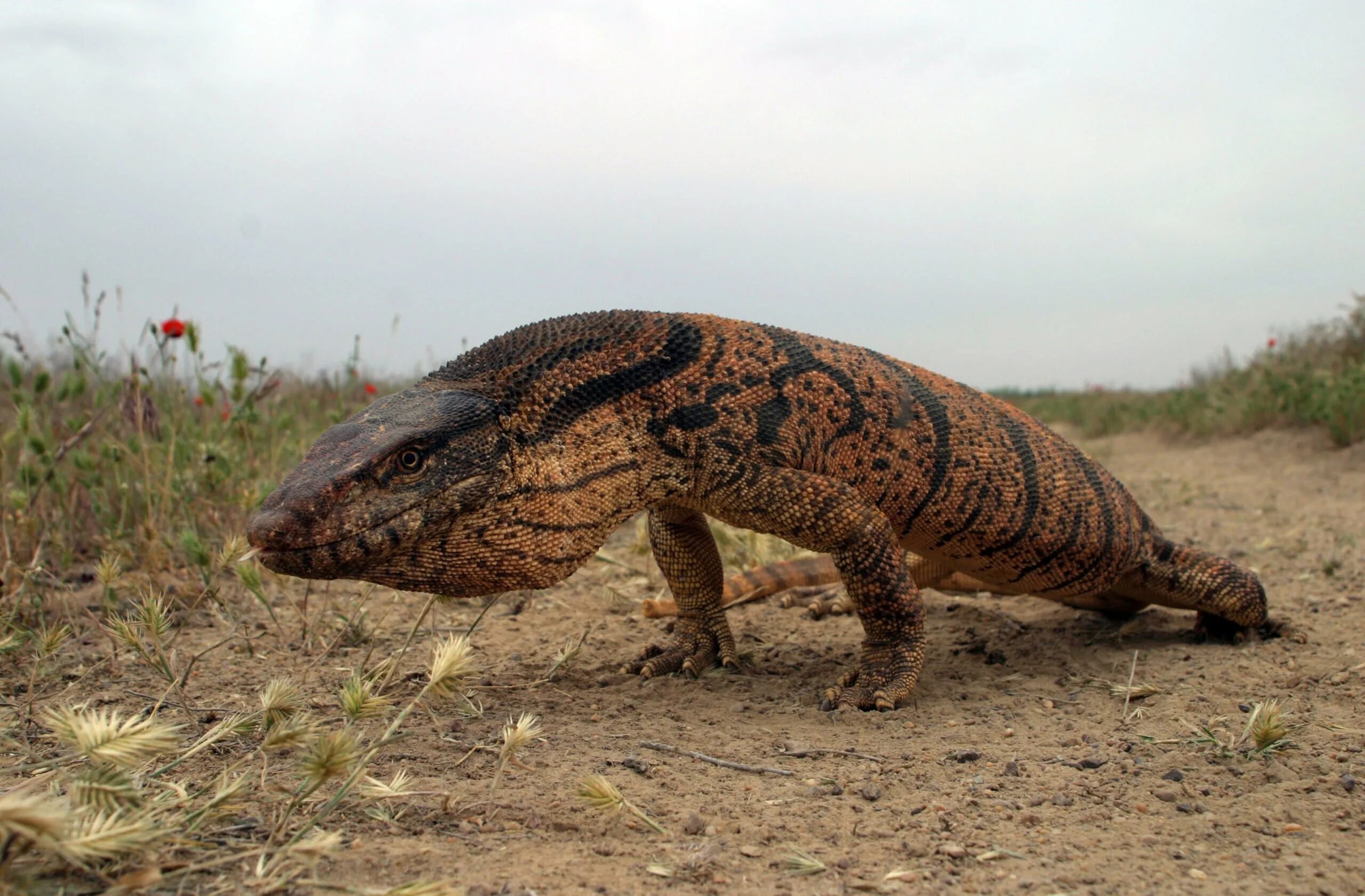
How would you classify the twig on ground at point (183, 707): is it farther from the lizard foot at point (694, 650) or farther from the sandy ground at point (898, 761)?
the lizard foot at point (694, 650)

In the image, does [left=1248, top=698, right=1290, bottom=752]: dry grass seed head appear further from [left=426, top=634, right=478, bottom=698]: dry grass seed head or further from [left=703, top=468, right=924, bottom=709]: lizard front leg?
[left=426, top=634, right=478, bottom=698]: dry grass seed head

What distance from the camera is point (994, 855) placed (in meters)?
2.44

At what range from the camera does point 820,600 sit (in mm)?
5805

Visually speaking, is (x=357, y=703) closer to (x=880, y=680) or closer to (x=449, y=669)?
(x=449, y=669)

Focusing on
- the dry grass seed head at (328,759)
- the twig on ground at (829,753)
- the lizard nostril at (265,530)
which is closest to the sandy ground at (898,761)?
the twig on ground at (829,753)

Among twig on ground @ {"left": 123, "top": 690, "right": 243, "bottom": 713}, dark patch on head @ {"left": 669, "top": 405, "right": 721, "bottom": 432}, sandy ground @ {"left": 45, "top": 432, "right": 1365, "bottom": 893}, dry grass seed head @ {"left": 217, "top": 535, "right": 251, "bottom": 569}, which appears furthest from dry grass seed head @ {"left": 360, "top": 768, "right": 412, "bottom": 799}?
dark patch on head @ {"left": 669, "top": 405, "right": 721, "bottom": 432}

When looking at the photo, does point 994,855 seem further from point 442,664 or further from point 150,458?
point 150,458

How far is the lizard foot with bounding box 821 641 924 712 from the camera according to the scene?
3.95 metres

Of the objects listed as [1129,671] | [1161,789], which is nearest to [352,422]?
[1161,789]

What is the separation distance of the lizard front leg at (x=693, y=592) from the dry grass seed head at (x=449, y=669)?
2.16 m

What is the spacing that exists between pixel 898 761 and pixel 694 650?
1.48 meters

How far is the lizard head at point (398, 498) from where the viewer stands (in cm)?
283

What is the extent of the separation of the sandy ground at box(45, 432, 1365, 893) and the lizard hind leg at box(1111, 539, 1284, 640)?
192 millimetres

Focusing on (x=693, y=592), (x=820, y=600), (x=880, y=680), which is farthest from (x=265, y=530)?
(x=820, y=600)
